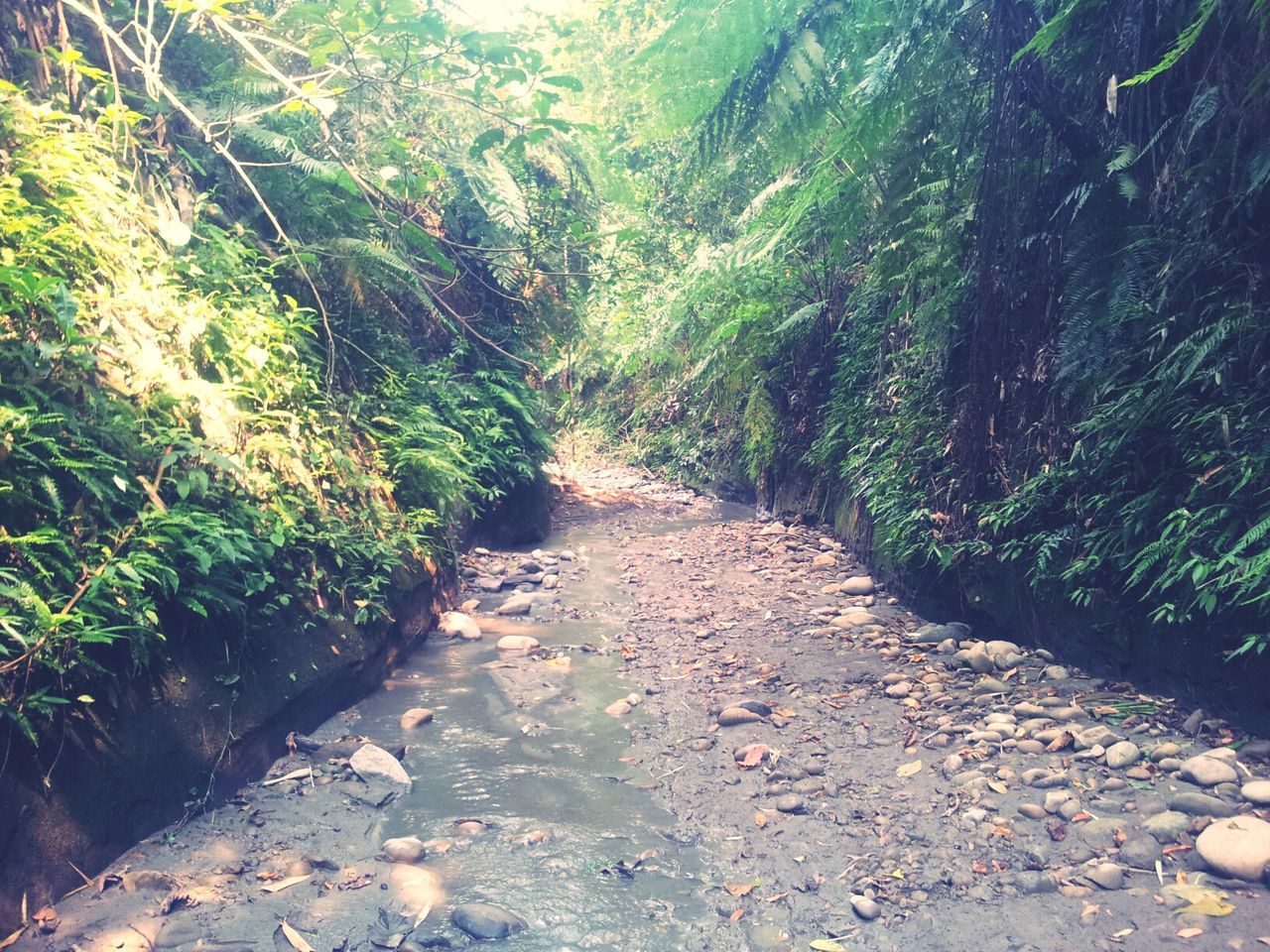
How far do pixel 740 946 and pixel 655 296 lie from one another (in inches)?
492

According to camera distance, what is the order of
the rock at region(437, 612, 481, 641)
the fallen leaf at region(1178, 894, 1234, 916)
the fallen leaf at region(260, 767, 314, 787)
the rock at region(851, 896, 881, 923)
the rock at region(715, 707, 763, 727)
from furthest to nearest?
the rock at region(437, 612, 481, 641), the rock at region(715, 707, 763, 727), the fallen leaf at region(260, 767, 314, 787), the rock at region(851, 896, 881, 923), the fallen leaf at region(1178, 894, 1234, 916)

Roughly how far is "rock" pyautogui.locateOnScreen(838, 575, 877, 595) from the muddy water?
6.91ft

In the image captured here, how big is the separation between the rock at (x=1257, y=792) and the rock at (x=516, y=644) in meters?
4.05

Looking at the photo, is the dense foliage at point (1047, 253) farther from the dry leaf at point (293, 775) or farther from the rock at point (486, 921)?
the dry leaf at point (293, 775)

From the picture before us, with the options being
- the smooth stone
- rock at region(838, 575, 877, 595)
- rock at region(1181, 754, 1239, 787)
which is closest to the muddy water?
the smooth stone

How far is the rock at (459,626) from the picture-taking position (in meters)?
6.05

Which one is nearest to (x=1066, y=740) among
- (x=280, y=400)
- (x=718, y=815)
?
(x=718, y=815)

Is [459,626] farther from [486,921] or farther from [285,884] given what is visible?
[486,921]

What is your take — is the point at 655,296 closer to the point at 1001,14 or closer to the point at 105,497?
the point at 1001,14

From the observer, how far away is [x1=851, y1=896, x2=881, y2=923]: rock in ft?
9.07

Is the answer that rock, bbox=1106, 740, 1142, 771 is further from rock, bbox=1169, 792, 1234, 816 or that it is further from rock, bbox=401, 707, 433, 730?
rock, bbox=401, 707, 433, 730

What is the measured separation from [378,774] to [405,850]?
0.65 m

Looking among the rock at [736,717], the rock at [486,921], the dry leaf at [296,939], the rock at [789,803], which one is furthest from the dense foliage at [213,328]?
the rock at [789,803]

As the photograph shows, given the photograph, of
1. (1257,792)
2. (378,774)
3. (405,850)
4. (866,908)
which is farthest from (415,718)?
(1257,792)
